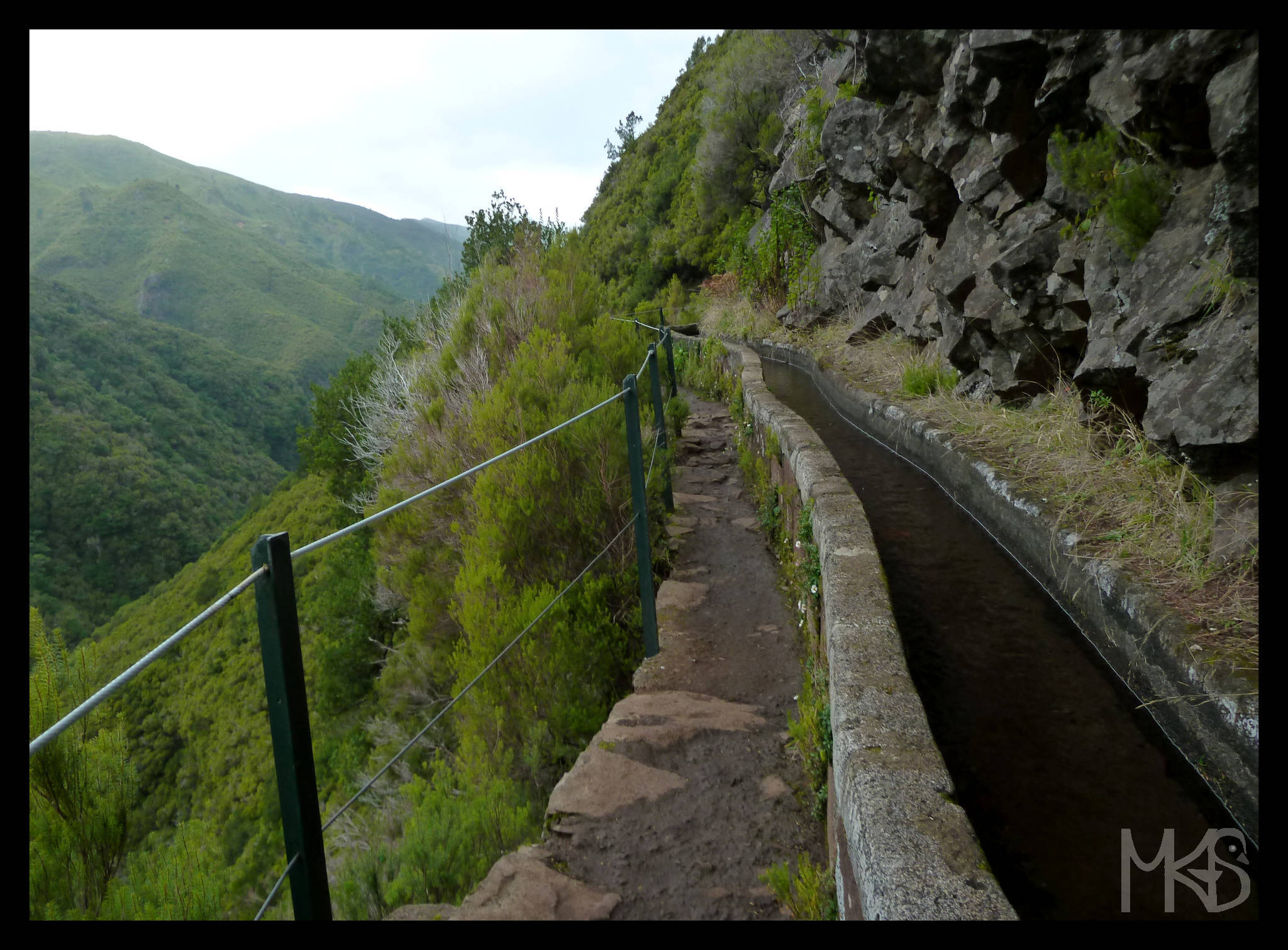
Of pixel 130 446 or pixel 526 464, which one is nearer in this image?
pixel 526 464

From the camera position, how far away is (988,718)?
8.11 feet

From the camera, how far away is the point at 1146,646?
8.29 feet

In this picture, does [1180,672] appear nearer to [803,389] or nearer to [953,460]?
[953,460]

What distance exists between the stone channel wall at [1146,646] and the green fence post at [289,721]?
2388mm

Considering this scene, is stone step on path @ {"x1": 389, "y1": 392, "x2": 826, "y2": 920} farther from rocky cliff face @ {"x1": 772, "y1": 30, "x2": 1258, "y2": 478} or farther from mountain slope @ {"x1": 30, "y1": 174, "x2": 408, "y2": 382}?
mountain slope @ {"x1": 30, "y1": 174, "x2": 408, "y2": 382}

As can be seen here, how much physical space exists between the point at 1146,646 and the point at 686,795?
1.76 metres

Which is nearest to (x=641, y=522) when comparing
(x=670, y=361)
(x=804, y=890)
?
(x=804, y=890)

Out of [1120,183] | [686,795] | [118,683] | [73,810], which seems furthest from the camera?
[1120,183]

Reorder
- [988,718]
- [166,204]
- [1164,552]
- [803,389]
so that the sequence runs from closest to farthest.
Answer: [988,718]
[1164,552]
[803,389]
[166,204]

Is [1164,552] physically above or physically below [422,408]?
below

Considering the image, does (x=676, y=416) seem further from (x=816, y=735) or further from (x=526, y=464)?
(x=816, y=735)
